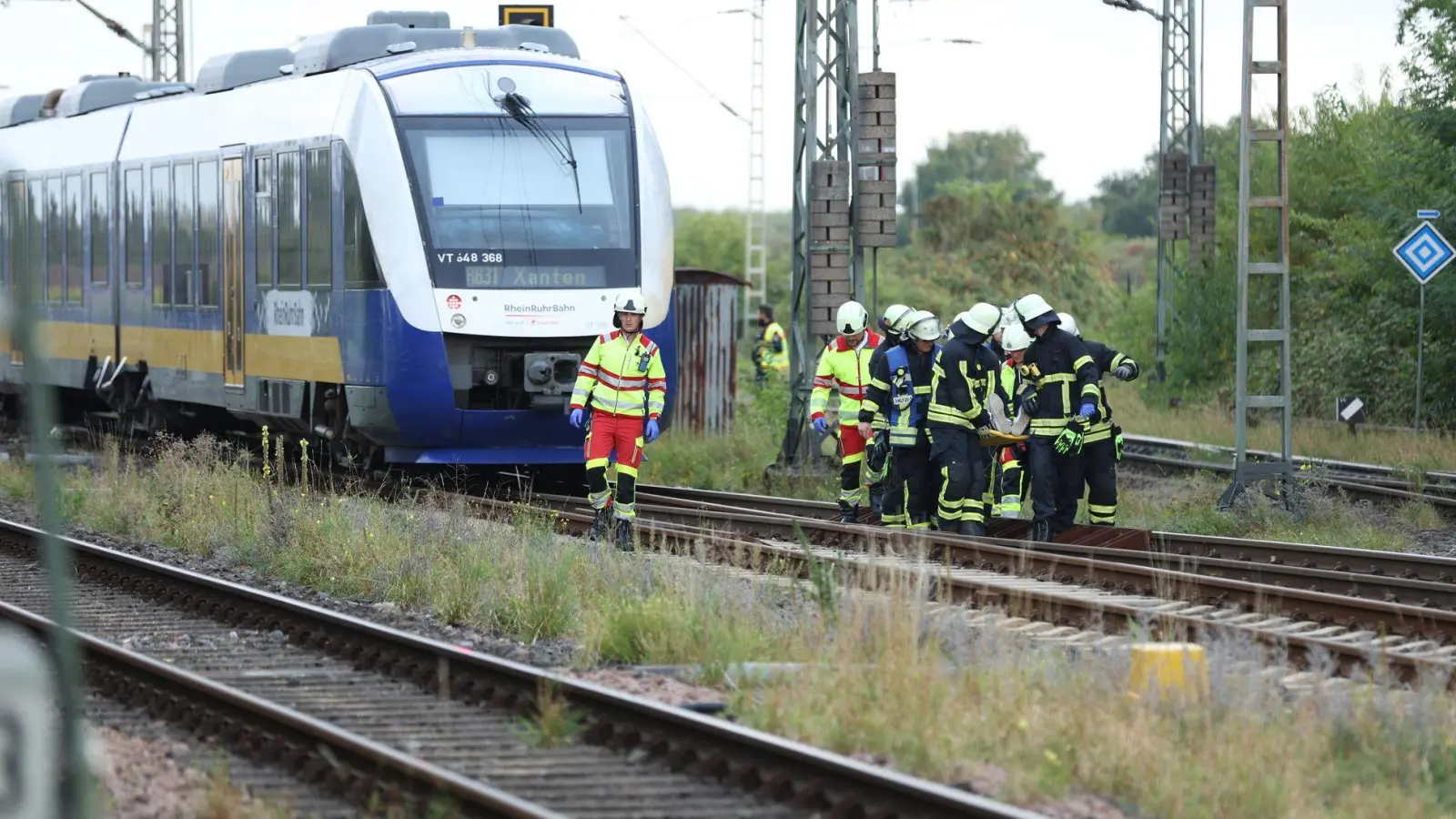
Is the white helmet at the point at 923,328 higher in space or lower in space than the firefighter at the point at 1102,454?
higher

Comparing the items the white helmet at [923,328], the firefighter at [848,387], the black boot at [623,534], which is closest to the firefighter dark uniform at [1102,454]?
the white helmet at [923,328]

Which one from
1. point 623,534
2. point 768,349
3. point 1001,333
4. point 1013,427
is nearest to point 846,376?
point 1001,333

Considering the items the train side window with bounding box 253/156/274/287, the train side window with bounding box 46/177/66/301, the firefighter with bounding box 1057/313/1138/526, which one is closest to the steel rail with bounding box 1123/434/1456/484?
the firefighter with bounding box 1057/313/1138/526

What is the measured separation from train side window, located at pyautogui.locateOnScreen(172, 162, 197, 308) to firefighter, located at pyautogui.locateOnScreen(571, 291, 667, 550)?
22.5 feet

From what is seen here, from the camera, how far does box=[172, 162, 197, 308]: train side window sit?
62.3 feet

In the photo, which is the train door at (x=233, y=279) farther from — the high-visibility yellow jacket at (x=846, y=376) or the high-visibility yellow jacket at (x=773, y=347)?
the high-visibility yellow jacket at (x=773, y=347)

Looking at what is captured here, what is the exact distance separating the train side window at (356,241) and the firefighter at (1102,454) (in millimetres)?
5261

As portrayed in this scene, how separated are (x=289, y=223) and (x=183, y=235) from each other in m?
2.74

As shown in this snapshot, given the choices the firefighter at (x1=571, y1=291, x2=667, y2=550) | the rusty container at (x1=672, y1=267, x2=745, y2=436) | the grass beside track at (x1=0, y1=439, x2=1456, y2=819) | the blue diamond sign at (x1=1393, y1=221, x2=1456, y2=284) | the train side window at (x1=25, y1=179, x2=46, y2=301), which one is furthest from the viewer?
the rusty container at (x1=672, y1=267, x2=745, y2=436)

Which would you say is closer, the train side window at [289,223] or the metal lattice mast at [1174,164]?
the train side window at [289,223]

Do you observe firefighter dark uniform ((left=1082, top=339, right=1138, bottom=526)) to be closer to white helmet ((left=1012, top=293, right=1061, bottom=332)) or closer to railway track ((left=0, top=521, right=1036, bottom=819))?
white helmet ((left=1012, top=293, right=1061, bottom=332))

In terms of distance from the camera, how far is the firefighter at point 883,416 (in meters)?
14.4

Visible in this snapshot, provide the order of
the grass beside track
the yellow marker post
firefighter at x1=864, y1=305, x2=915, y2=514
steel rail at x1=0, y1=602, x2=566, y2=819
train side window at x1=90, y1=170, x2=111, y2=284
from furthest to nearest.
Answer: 1. train side window at x1=90, y1=170, x2=111, y2=284
2. firefighter at x1=864, y1=305, x2=915, y2=514
3. the yellow marker post
4. the grass beside track
5. steel rail at x1=0, y1=602, x2=566, y2=819

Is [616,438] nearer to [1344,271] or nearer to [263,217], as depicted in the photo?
[263,217]
